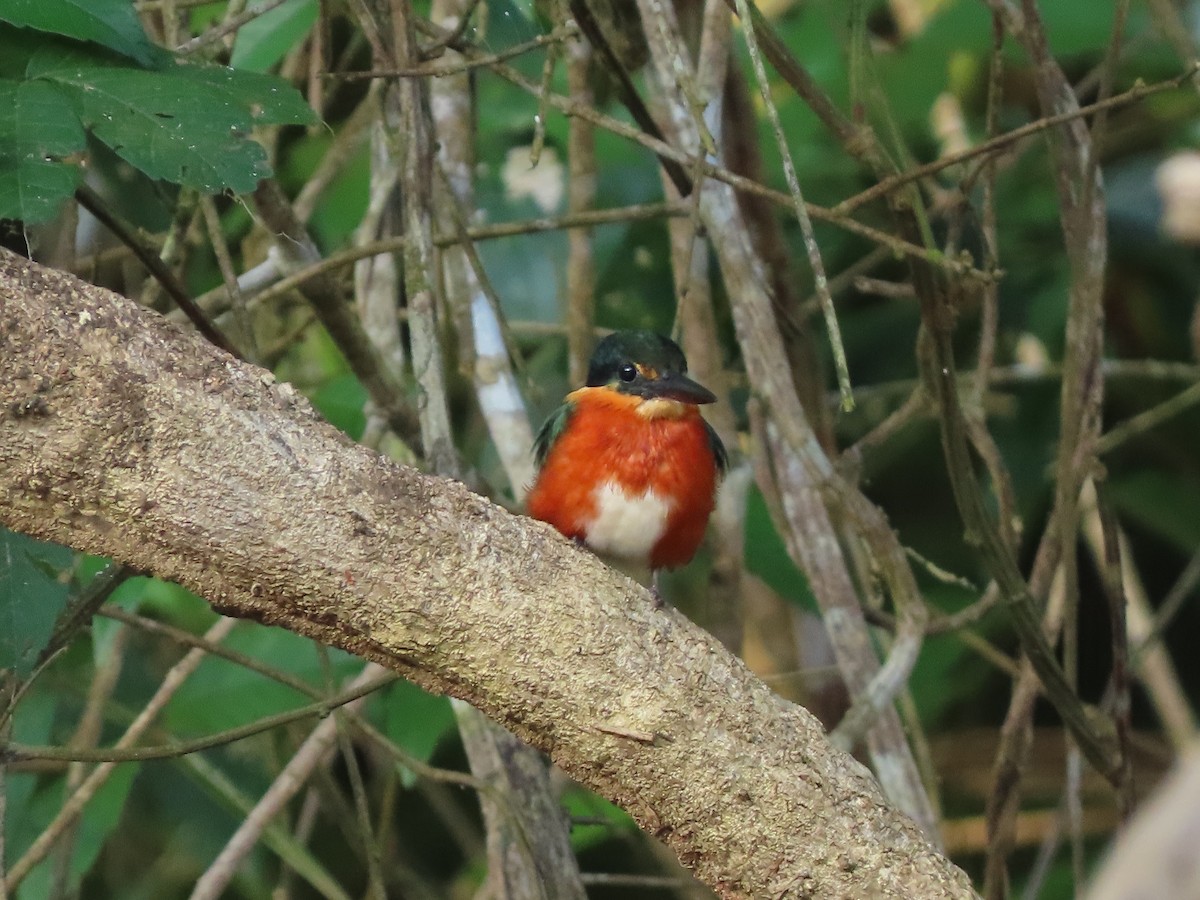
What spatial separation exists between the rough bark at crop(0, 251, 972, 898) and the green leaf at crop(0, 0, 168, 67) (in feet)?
1.29

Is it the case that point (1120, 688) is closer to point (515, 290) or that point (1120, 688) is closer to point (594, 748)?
point (594, 748)

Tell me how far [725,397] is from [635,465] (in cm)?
64

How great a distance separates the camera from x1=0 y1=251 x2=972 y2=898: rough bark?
4.80 ft

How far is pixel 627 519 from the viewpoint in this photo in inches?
110

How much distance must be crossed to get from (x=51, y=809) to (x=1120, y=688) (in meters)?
2.31

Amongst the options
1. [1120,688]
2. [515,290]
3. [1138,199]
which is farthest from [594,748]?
[1138,199]

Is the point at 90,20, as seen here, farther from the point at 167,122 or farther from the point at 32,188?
the point at 32,188

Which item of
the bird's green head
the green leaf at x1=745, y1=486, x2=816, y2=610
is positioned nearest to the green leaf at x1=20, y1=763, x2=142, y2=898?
the bird's green head

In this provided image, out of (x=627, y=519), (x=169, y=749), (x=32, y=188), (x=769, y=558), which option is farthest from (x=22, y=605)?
(x=769, y=558)

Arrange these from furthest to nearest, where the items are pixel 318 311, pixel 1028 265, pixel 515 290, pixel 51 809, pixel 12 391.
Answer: pixel 1028 265 → pixel 515 290 → pixel 51 809 → pixel 318 311 → pixel 12 391

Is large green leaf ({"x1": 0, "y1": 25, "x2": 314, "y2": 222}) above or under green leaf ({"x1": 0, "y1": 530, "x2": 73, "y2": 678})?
above

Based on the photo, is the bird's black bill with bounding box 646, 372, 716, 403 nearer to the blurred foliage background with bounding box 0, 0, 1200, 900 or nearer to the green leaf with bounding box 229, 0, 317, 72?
the blurred foliage background with bounding box 0, 0, 1200, 900

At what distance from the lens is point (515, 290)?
4078mm

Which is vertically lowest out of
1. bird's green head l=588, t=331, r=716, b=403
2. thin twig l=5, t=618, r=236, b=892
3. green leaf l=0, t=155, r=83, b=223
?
thin twig l=5, t=618, r=236, b=892
